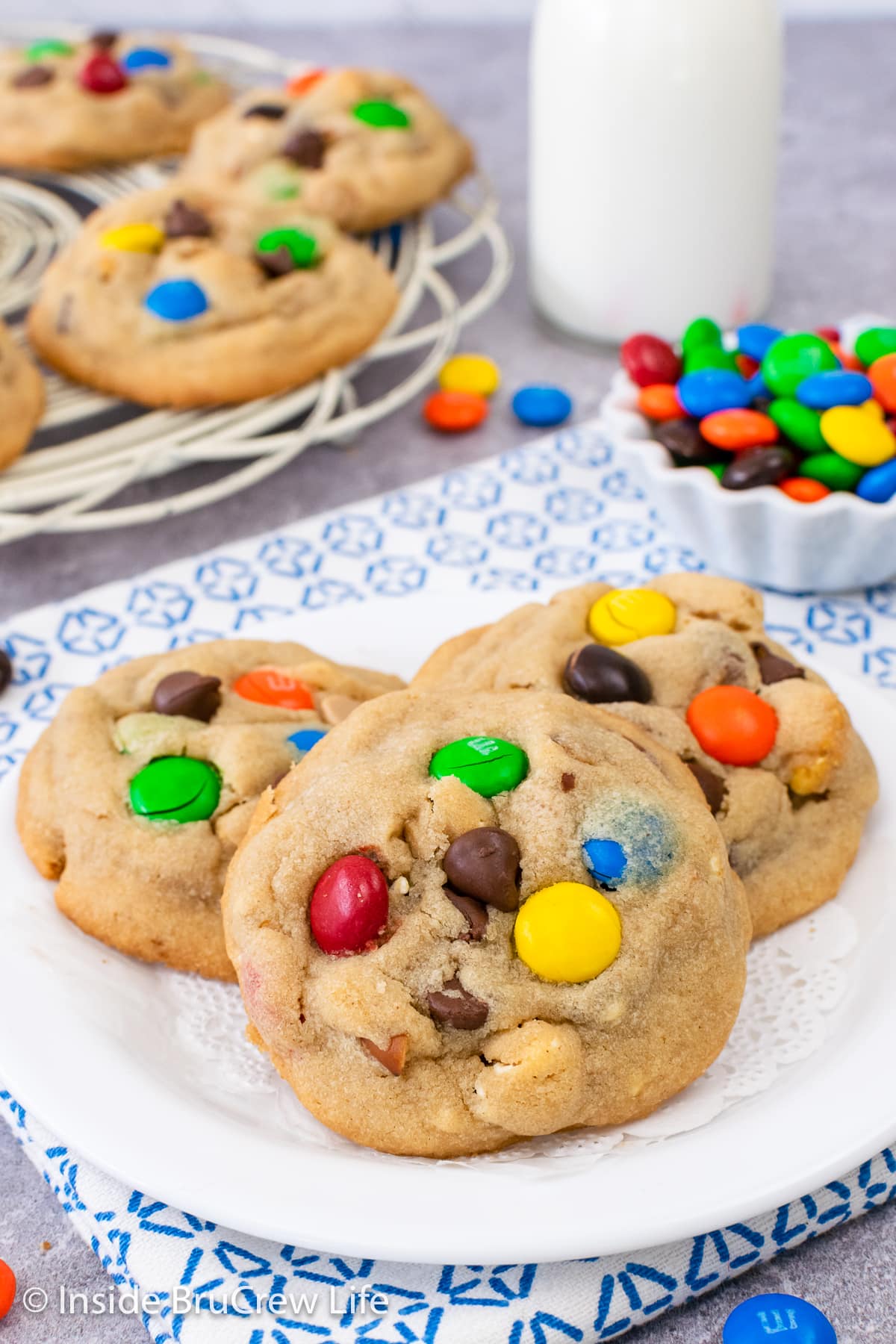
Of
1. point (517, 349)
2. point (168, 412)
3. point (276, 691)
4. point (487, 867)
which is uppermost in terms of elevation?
point (487, 867)

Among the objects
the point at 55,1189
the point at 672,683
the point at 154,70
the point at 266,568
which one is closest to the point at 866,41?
the point at 154,70

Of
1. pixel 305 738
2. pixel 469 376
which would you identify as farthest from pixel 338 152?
pixel 305 738

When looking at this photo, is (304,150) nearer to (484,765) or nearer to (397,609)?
(397,609)

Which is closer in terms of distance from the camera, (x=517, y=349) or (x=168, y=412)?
(x=168, y=412)

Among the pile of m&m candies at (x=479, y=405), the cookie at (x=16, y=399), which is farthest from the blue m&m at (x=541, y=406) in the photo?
the cookie at (x=16, y=399)

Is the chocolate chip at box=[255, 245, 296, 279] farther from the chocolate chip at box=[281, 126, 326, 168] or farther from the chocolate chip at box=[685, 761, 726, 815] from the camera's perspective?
the chocolate chip at box=[685, 761, 726, 815]

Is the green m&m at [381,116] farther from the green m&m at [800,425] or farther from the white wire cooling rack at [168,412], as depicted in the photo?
the green m&m at [800,425]

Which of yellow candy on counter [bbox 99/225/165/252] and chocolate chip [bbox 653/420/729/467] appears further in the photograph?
yellow candy on counter [bbox 99/225/165/252]

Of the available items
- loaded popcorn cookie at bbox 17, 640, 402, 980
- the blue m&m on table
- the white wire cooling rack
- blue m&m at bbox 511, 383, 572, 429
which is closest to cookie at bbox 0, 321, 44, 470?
the white wire cooling rack
